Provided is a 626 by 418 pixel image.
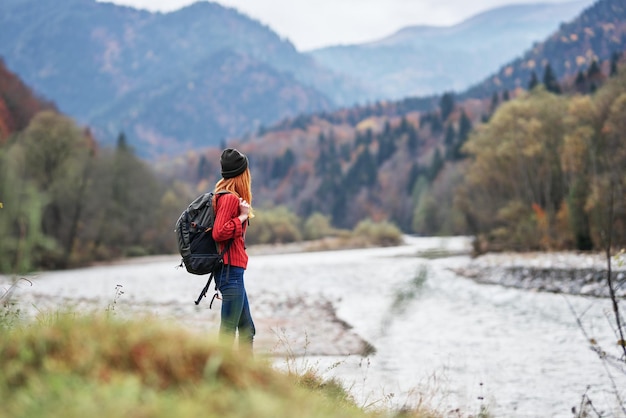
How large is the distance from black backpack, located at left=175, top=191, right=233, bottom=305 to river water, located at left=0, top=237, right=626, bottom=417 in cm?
59

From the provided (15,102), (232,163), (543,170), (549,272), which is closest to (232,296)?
(232,163)

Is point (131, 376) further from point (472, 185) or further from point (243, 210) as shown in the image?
point (472, 185)

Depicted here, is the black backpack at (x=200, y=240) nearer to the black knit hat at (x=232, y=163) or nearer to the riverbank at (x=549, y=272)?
the black knit hat at (x=232, y=163)

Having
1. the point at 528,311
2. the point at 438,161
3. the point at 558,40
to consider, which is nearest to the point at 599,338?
the point at 528,311

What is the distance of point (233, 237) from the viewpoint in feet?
20.3

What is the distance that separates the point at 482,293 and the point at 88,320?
23.6 meters

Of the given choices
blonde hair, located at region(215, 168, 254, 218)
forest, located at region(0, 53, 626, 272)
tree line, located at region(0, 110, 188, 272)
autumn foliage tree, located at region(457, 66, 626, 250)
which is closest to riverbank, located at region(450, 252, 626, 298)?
forest, located at region(0, 53, 626, 272)

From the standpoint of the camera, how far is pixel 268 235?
301 ft

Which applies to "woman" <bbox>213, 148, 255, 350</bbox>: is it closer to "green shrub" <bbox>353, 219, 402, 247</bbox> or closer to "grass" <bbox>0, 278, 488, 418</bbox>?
"grass" <bbox>0, 278, 488, 418</bbox>

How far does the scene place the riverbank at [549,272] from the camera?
80.8 ft

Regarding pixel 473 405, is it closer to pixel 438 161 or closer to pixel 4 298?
pixel 4 298

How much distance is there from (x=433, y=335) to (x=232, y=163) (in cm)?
1027

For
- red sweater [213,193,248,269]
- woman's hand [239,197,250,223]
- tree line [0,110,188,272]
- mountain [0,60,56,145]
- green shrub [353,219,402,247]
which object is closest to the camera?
red sweater [213,193,248,269]

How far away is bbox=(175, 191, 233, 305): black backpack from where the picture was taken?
614cm
